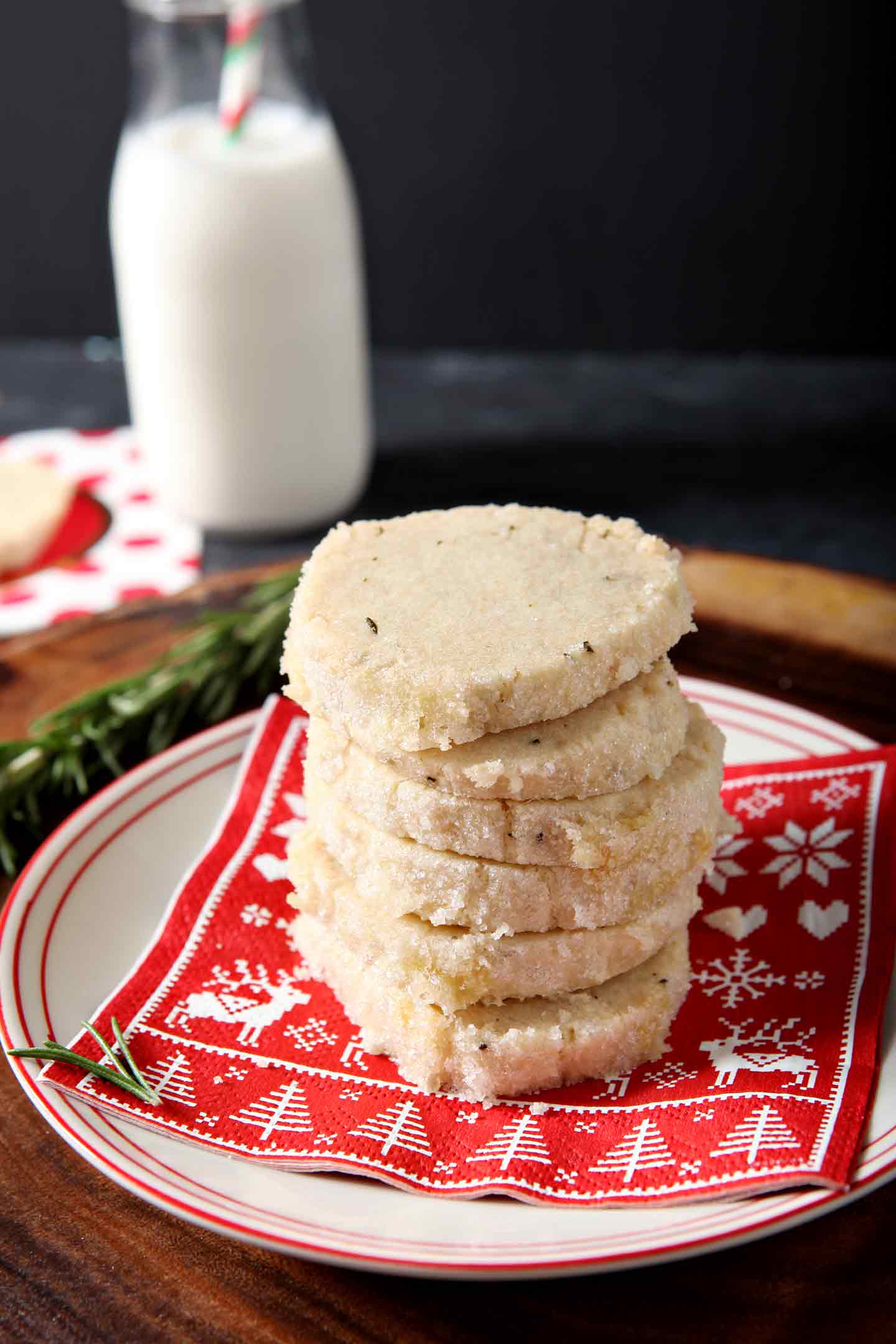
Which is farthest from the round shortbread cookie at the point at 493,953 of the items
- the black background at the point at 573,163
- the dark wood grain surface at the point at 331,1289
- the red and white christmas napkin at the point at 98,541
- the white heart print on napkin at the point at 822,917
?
the black background at the point at 573,163

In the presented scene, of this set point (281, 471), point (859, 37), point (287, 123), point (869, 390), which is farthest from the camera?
point (869, 390)

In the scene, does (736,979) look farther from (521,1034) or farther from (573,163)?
(573,163)

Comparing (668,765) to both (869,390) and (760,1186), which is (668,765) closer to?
(760,1186)

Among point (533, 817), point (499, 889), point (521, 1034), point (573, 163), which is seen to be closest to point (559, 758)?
point (533, 817)

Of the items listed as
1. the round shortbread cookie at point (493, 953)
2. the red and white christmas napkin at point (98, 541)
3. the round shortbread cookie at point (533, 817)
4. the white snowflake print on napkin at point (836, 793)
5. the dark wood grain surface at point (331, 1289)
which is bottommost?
the red and white christmas napkin at point (98, 541)

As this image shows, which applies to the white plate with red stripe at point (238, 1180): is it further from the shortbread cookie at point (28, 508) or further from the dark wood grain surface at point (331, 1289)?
the shortbread cookie at point (28, 508)

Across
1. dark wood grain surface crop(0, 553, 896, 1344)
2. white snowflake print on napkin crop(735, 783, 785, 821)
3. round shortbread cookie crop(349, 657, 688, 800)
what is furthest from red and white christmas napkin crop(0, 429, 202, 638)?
dark wood grain surface crop(0, 553, 896, 1344)

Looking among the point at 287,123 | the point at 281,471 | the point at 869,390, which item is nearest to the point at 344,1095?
the point at 281,471
